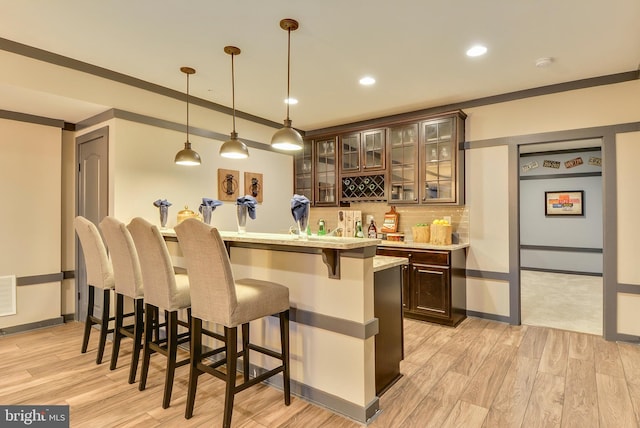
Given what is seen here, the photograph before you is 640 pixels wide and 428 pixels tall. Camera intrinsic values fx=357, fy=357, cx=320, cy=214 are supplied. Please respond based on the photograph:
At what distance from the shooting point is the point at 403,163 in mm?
4742

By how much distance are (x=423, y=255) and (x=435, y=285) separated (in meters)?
0.37

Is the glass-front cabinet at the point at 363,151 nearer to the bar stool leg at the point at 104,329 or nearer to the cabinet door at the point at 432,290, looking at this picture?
the cabinet door at the point at 432,290

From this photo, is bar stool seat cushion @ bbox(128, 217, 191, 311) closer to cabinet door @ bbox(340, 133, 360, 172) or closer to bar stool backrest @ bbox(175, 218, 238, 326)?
bar stool backrest @ bbox(175, 218, 238, 326)

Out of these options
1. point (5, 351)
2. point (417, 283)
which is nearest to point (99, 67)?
point (5, 351)

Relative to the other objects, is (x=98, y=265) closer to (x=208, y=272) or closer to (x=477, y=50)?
(x=208, y=272)

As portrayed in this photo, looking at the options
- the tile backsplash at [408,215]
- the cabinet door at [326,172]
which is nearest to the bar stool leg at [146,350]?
the cabinet door at [326,172]

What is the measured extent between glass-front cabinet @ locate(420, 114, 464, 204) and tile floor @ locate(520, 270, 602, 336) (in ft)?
5.94

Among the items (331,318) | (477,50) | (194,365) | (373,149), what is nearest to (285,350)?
(331,318)

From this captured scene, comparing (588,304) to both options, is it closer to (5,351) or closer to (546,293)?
(546,293)

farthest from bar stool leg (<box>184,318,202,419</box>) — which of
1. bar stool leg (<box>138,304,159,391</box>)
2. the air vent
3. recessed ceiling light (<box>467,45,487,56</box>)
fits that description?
recessed ceiling light (<box>467,45,487,56</box>)

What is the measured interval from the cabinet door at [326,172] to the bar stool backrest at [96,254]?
3.13 meters

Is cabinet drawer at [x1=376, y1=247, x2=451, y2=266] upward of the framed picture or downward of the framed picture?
downward

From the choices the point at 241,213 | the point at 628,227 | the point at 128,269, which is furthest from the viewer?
the point at 628,227

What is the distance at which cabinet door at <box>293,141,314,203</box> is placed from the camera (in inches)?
223
